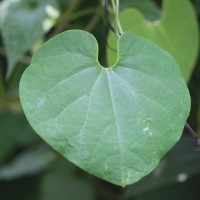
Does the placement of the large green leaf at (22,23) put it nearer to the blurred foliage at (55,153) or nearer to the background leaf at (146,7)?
the blurred foliage at (55,153)

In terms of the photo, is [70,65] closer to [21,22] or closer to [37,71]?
[37,71]

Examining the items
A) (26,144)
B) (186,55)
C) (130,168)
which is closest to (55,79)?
(130,168)

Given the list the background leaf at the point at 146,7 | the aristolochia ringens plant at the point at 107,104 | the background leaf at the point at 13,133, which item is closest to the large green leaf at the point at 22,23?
the background leaf at the point at 146,7

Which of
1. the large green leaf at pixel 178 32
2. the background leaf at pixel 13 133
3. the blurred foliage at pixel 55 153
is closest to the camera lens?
Result: the large green leaf at pixel 178 32

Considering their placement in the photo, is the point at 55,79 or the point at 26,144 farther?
the point at 26,144

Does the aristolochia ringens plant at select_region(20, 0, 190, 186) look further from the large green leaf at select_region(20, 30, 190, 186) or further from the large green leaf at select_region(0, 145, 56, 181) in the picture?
the large green leaf at select_region(0, 145, 56, 181)
